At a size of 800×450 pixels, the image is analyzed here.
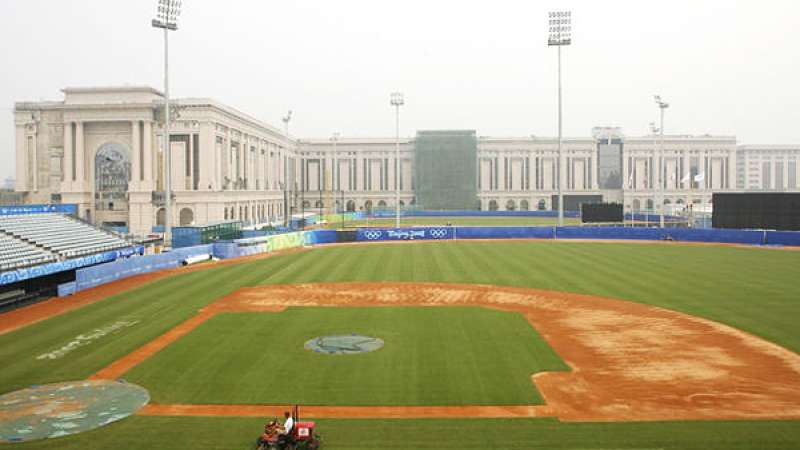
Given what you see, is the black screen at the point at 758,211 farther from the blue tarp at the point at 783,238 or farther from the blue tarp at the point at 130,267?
the blue tarp at the point at 130,267

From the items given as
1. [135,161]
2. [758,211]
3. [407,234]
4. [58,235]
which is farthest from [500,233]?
[135,161]

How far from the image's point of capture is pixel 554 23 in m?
63.7

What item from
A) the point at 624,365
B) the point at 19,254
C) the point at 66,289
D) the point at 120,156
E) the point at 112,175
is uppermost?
the point at 120,156

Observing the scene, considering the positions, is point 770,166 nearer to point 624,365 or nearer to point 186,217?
point 186,217

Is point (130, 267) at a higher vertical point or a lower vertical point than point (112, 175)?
lower

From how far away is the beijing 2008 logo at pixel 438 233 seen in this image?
69.6 metres

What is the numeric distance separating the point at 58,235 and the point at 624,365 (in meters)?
37.9

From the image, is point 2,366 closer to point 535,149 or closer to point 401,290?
point 401,290

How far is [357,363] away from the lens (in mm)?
19266

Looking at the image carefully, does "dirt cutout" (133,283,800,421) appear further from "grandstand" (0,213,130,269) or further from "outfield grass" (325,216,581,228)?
"outfield grass" (325,216,581,228)

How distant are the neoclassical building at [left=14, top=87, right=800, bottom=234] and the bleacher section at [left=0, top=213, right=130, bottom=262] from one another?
76.4ft

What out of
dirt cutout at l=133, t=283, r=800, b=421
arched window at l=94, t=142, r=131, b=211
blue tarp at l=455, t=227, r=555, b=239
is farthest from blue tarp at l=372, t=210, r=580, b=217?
dirt cutout at l=133, t=283, r=800, b=421

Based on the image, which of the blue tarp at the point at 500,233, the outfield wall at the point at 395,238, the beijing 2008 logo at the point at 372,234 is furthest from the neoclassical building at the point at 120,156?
the blue tarp at the point at 500,233

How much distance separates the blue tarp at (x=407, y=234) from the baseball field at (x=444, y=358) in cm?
2898
